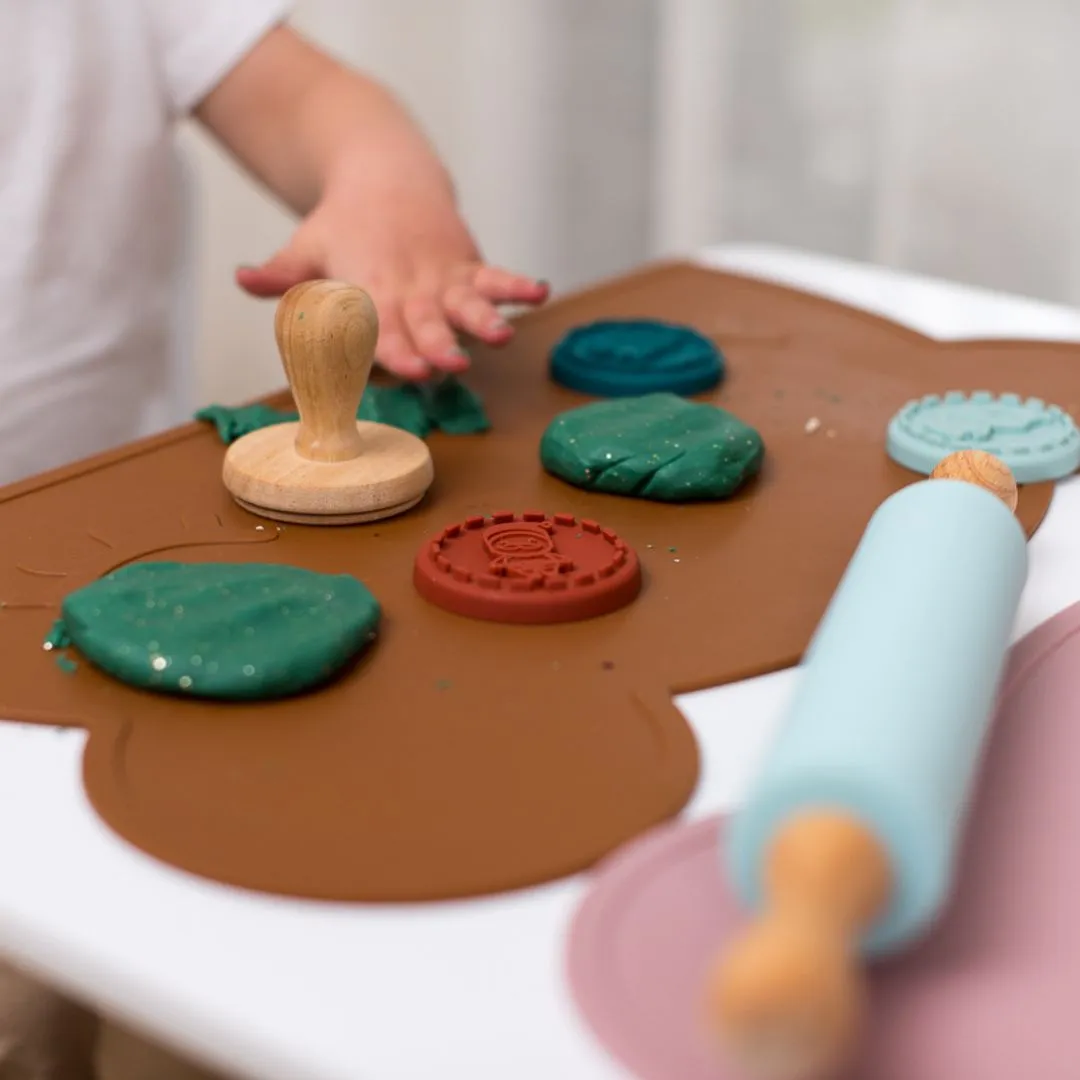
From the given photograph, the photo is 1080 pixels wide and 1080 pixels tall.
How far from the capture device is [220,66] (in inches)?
32.1

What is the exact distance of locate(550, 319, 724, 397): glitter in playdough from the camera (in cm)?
62

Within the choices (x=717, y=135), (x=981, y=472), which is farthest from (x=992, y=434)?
(x=717, y=135)

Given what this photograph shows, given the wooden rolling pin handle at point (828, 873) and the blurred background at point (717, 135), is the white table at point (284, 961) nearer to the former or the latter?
the wooden rolling pin handle at point (828, 873)

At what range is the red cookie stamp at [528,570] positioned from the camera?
428 millimetres

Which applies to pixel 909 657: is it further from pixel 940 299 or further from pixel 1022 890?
pixel 940 299

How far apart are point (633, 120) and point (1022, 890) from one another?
1.11 m

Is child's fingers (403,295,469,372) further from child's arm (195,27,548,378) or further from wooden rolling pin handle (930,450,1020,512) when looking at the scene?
wooden rolling pin handle (930,450,1020,512)

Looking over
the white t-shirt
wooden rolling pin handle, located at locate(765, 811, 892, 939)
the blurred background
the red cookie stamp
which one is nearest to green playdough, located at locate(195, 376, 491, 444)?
the red cookie stamp

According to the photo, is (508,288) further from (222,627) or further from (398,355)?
(222,627)

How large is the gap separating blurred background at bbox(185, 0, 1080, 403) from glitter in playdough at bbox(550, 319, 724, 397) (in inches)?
A: 23.7

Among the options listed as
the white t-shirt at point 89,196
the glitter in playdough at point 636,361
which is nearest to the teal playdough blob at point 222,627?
the glitter in playdough at point 636,361

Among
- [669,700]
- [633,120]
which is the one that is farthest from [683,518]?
[633,120]

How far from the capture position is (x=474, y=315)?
619mm

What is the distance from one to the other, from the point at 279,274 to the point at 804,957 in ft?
1.56
